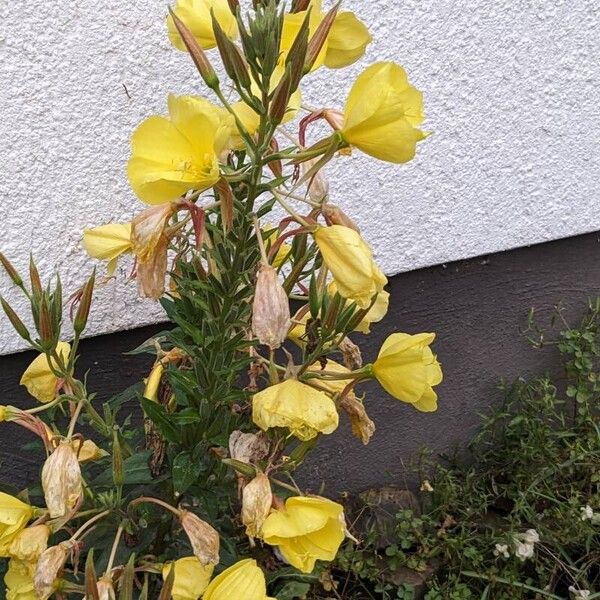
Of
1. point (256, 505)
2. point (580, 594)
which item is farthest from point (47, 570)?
point (580, 594)

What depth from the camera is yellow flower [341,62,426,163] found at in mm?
1062

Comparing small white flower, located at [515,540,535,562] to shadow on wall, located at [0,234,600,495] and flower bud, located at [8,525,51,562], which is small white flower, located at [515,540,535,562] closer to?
shadow on wall, located at [0,234,600,495]

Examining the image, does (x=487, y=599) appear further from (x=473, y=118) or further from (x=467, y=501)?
(x=473, y=118)

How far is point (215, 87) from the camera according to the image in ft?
3.59

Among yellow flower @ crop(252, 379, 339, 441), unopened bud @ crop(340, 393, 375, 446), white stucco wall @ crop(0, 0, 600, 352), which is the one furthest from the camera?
white stucco wall @ crop(0, 0, 600, 352)

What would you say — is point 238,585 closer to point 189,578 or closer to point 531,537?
point 189,578

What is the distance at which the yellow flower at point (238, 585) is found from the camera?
110cm

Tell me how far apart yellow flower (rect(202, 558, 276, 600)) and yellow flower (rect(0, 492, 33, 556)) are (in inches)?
13.1

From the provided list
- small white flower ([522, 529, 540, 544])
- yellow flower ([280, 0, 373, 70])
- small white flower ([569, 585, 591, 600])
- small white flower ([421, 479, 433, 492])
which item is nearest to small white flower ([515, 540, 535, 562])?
small white flower ([522, 529, 540, 544])

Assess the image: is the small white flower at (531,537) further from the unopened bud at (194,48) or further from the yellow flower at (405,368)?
the unopened bud at (194,48)

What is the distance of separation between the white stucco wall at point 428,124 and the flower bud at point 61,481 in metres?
0.73

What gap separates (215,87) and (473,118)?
1354 millimetres

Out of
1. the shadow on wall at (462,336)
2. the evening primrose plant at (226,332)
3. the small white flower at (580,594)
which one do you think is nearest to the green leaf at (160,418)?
the evening primrose plant at (226,332)

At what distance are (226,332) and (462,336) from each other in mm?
1467
